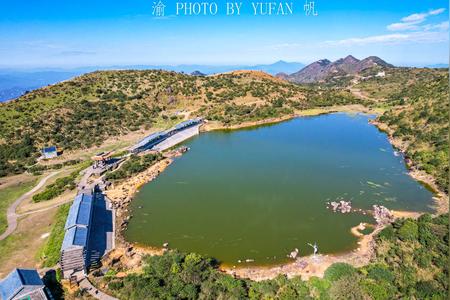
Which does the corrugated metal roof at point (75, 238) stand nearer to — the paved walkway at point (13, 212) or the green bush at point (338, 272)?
the paved walkway at point (13, 212)

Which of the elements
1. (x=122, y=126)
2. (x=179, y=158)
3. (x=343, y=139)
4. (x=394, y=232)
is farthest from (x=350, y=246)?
(x=122, y=126)

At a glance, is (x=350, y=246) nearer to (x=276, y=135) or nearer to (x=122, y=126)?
(x=276, y=135)

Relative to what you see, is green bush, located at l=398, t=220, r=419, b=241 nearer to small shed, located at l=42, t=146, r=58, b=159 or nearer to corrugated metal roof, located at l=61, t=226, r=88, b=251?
corrugated metal roof, located at l=61, t=226, r=88, b=251

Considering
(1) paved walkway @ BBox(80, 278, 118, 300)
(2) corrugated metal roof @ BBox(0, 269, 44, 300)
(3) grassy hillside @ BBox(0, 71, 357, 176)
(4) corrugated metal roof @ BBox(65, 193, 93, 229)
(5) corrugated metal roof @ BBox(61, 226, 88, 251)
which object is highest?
(3) grassy hillside @ BBox(0, 71, 357, 176)

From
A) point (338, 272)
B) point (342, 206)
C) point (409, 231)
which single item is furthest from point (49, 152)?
point (409, 231)

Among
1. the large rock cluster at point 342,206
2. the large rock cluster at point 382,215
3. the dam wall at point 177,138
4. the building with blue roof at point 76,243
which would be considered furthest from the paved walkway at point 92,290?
the dam wall at point 177,138

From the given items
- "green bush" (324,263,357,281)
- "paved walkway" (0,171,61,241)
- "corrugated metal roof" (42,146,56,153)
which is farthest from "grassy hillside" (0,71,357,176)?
"green bush" (324,263,357,281)

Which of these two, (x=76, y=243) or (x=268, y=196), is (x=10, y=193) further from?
(x=268, y=196)
